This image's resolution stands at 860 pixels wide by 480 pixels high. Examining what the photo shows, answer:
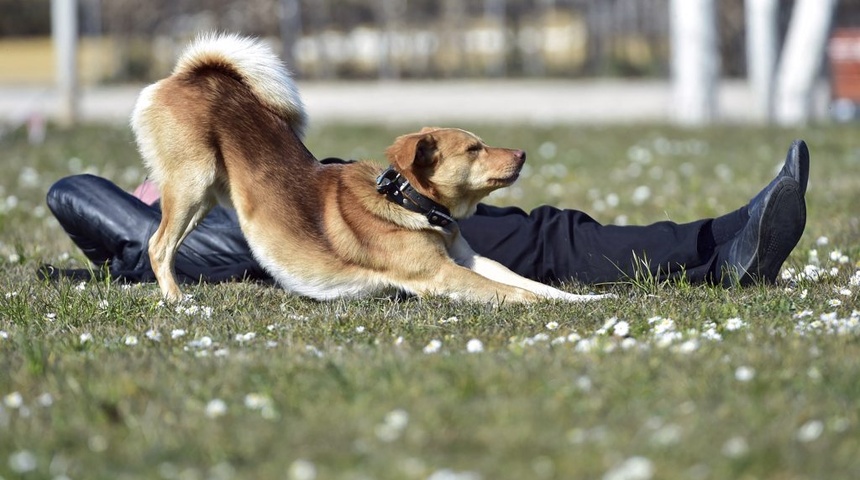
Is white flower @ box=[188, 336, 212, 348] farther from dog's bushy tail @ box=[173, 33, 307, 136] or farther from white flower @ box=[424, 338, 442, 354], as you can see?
dog's bushy tail @ box=[173, 33, 307, 136]

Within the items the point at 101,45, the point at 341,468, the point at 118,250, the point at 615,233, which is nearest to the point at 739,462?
the point at 341,468

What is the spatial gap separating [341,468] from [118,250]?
11.1ft

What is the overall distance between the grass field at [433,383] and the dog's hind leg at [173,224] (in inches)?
6.5

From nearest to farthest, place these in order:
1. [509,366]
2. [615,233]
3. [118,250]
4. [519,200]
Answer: [509,366]
[615,233]
[118,250]
[519,200]

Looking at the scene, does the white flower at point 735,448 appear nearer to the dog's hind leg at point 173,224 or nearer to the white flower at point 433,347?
the white flower at point 433,347

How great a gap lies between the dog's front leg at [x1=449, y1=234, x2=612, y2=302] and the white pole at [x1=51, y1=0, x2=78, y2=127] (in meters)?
11.3

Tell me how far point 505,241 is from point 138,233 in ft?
5.95

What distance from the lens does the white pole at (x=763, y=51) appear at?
53.5ft

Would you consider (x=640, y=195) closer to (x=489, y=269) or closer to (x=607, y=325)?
(x=489, y=269)

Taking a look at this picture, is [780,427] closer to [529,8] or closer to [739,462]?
[739,462]

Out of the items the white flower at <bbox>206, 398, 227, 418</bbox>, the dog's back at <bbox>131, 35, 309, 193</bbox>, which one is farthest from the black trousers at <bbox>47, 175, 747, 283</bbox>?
the white flower at <bbox>206, 398, 227, 418</bbox>

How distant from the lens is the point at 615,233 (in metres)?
5.30

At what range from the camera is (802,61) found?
15.8 metres

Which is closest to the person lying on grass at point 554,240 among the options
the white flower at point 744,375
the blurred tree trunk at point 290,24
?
the white flower at point 744,375
